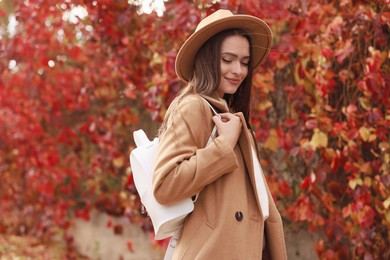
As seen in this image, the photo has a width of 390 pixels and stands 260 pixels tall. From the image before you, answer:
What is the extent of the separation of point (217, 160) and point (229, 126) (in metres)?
0.17

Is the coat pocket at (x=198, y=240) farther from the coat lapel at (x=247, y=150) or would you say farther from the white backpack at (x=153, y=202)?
the coat lapel at (x=247, y=150)

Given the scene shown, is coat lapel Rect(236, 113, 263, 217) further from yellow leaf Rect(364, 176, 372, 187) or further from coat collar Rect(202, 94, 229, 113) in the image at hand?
yellow leaf Rect(364, 176, 372, 187)

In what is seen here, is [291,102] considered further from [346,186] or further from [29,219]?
[29,219]

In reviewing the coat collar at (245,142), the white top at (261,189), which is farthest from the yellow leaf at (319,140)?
the coat collar at (245,142)

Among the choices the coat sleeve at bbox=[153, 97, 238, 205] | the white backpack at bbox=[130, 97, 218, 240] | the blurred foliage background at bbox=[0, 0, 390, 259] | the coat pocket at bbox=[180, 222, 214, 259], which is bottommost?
the blurred foliage background at bbox=[0, 0, 390, 259]

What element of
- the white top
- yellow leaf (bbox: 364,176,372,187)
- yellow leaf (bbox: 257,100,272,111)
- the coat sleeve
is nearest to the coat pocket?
the coat sleeve

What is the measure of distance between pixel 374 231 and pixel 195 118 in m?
2.08

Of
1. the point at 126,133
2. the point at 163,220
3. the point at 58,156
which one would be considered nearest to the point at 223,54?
the point at 163,220

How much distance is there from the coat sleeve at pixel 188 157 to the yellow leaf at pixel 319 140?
169cm

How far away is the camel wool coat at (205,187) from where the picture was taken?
260cm

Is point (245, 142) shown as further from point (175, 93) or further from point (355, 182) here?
point (175, 93)

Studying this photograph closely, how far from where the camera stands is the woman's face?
2.86m

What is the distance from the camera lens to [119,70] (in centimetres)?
Result: 587

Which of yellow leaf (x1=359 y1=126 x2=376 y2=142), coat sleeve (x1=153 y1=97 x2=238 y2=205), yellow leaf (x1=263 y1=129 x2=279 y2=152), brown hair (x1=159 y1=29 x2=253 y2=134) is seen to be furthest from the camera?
yellow leaf (x1=263 y1=129 x2=279 y2=152)
